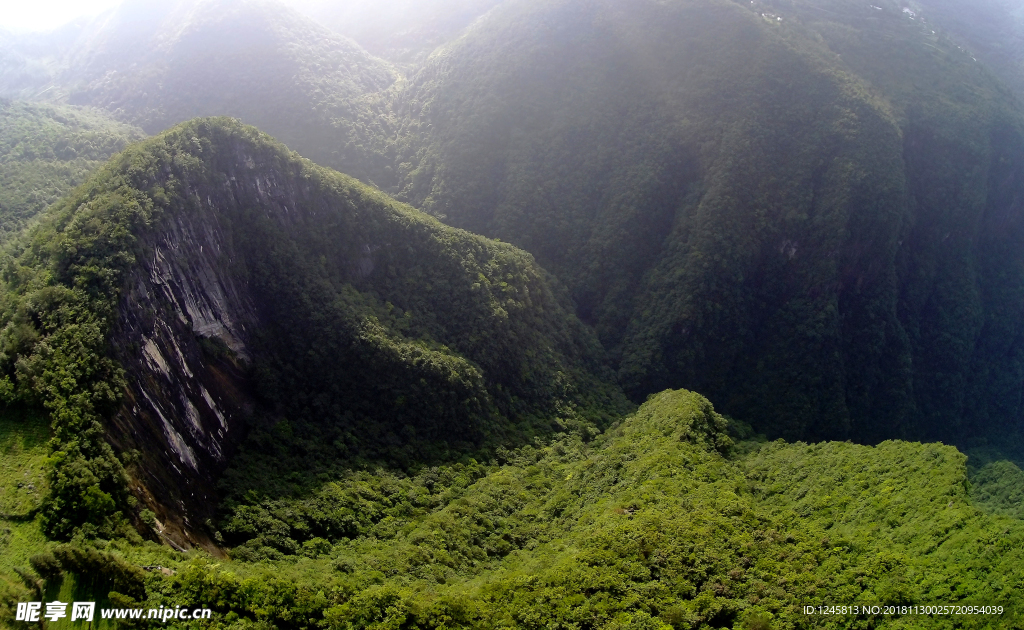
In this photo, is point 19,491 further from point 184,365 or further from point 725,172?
point 725,172

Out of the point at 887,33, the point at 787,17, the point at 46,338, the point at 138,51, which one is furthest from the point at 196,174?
the point at 887,33

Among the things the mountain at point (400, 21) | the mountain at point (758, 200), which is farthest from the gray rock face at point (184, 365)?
the mountain at point (400, 21)

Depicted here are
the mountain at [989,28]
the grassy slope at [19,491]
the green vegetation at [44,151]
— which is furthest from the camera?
the mountain at [989,28]

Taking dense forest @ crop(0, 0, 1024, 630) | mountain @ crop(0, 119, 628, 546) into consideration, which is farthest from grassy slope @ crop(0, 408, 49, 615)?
mountain @ crop(0, 119, 628, 546)

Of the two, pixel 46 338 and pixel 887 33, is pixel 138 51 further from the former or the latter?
pixel 887 33

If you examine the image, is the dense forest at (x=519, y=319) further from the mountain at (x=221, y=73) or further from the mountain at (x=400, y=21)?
the mountain at (x=400, y=21)

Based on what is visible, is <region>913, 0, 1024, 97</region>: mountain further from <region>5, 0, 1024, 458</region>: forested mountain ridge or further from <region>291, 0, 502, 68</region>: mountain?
<region>291, 0, 502, 68</region>: mountain

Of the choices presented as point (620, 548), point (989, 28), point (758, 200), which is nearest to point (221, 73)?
point (758, 200)
